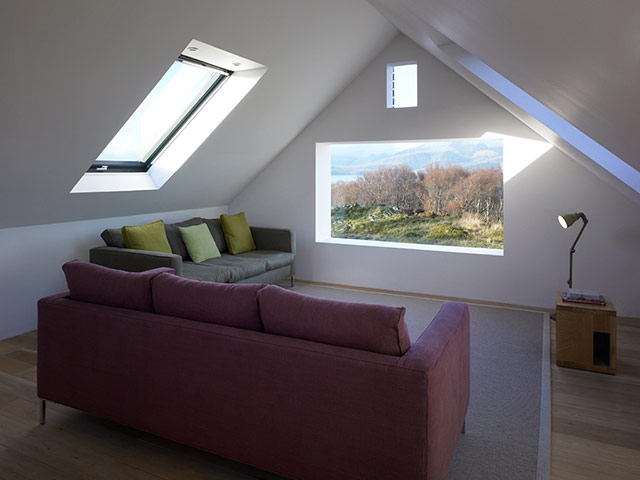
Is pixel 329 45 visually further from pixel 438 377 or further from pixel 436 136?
pixel 438 377

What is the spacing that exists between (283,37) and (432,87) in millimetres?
1996

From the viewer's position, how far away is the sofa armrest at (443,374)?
1906mm

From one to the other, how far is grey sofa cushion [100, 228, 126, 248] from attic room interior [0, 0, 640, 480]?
0.10ft

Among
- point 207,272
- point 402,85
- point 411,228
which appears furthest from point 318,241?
point 402,85

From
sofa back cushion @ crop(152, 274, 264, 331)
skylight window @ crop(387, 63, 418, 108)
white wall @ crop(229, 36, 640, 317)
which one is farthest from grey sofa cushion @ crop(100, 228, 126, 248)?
skylight window @ crop(387, 63, 418, 108)

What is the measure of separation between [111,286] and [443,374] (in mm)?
1821

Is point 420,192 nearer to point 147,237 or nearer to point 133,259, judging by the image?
point 147,237

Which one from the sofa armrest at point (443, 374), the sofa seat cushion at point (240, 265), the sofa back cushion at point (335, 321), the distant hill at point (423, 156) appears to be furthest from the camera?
the distant hill at point (423, 156)

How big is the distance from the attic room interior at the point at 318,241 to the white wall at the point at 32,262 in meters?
0.02

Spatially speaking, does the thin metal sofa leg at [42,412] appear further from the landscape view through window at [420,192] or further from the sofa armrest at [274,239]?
the landscape view through window at [420,192]

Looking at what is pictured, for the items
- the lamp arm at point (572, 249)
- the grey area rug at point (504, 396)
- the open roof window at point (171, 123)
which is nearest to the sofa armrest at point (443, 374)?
the grey area rug at point (504, 396)

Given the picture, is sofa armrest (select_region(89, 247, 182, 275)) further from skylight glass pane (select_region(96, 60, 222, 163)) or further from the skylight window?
the skylight window

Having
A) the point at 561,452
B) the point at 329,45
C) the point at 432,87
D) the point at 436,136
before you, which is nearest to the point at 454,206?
the point at 436,136

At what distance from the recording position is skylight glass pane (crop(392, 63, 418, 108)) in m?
5.72
